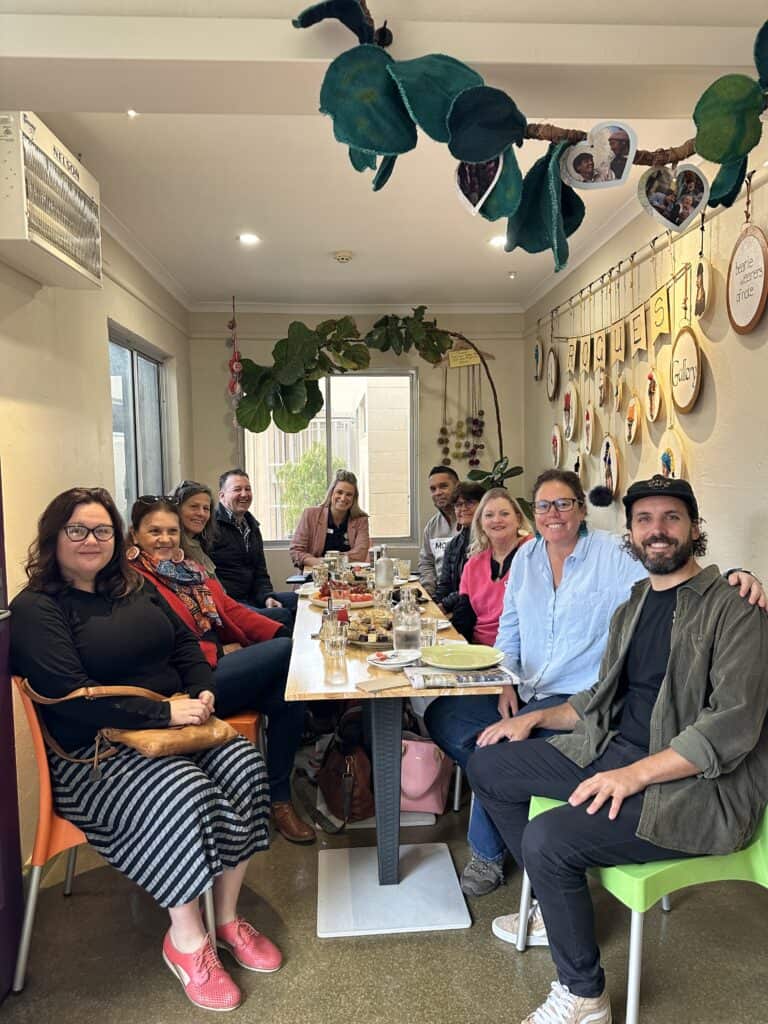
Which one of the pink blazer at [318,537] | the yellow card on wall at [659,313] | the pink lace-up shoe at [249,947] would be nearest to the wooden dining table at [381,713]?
the pink lace-up shoe at [249,947]

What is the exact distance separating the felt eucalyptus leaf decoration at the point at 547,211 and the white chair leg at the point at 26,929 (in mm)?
1906

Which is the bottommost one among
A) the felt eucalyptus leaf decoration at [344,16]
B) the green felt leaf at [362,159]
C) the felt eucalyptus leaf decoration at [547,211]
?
the felt eucalyptus leaf decoration at [547,211]

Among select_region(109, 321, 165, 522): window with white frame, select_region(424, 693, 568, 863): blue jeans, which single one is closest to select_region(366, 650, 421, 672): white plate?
select_region(424, 693, 568, 863): blue jeans

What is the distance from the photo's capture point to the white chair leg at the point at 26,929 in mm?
1716

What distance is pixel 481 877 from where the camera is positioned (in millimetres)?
2092

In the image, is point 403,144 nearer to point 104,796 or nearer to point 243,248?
point 104,796

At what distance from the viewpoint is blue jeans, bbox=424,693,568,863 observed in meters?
2.12

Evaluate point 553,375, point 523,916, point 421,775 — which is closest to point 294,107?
point 421,775

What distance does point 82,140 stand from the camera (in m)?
2.62

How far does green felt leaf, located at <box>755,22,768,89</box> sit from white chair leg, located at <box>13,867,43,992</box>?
242 centimetres

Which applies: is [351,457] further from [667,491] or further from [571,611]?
[667,491]

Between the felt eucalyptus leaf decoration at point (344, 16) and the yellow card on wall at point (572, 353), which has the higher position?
the felt eucalyptus leaf decoration at point (344, 16)

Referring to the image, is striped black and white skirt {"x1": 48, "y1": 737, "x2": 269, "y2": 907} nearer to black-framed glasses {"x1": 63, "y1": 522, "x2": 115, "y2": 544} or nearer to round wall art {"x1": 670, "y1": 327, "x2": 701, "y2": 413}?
black-framed glasses {"x1": 63, "y1": 522, "x2": 115, "y2": 544}

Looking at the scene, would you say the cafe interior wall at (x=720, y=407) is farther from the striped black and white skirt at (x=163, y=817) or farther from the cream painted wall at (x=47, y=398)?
the cream painted wall at (x=47, y=398)
